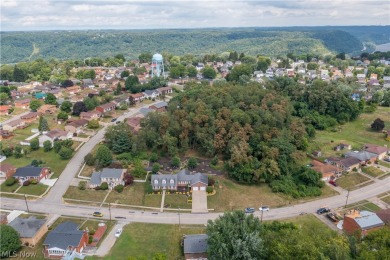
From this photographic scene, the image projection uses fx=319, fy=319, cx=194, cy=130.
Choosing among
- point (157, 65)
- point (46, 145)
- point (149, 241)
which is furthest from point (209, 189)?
point (157, 65)

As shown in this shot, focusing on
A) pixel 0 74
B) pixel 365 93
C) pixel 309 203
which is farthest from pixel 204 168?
pixel 0 74

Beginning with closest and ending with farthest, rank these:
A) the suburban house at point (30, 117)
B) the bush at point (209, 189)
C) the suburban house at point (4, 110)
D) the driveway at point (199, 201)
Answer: the driveway at point (199, 201), the bush at point (209, 189), the suburban house at point (30, 117), the suburban house at point (4, 110)

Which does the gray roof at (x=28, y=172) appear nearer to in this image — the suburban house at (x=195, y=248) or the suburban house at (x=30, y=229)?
the suburban house at (x=30, y=229)

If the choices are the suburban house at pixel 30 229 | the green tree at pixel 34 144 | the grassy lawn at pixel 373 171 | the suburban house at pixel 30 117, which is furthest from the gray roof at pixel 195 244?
the suburban house at pixel 30 117

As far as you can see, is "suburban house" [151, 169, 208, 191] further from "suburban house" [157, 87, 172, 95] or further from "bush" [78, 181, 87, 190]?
"suburban house" [157, 87, 172, 95]

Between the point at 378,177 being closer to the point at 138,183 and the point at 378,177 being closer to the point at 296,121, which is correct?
the point at 296,121

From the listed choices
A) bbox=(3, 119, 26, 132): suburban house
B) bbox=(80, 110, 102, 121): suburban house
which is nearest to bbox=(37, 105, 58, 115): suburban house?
bbox=(3, 119, 26, 132): suburban house

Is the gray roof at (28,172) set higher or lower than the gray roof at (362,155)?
higher
